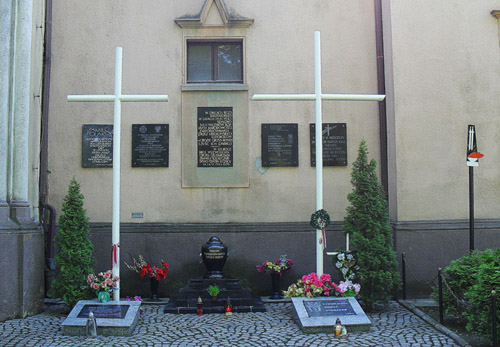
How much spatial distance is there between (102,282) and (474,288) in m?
4.99

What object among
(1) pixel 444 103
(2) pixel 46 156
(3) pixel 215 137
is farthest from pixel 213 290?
(1) pixel 444 103

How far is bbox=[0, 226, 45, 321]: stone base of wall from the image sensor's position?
7180mm

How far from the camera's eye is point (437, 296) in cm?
697

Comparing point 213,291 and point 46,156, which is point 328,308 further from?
point 46,156

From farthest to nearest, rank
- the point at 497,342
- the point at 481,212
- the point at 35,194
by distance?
1. the point at 481,212
2. the point at 35,194
3. the point at 497,342

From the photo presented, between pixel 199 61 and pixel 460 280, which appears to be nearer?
pixel 460 280

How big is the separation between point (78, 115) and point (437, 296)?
6.69 m

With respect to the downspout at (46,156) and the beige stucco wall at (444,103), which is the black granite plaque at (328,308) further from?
the downspout at (46,156)

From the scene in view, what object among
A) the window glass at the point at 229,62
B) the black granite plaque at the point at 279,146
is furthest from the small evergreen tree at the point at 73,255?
the window glass at the point at 229,62

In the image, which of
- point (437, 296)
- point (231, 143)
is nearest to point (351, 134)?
point (231, 143)

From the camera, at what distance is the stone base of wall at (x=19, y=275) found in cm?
718

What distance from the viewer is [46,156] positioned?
28.9ft

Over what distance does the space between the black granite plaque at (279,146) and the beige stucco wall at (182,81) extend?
0.39ft

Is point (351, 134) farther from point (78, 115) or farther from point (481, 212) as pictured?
point (78, 115)
